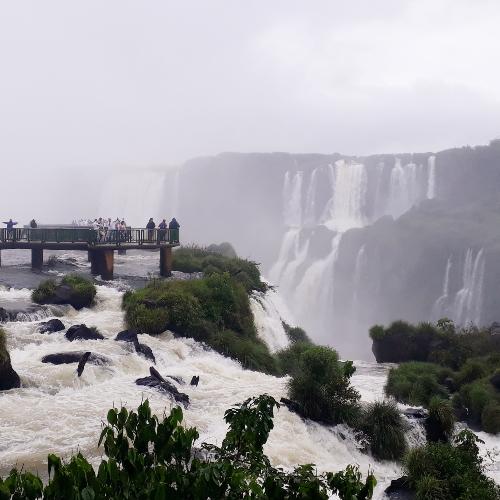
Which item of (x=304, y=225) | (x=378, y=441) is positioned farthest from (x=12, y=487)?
(x=304, y=225)

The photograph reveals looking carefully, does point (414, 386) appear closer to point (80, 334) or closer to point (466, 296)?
point (80, 334)

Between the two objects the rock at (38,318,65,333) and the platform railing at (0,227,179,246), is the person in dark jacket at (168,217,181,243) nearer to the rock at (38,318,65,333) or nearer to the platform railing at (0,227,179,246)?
the platform railing at (0,227,179,246)

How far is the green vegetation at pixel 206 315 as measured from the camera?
2161cm

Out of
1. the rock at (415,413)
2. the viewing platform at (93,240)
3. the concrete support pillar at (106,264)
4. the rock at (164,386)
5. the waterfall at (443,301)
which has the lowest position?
the waterfall at (443,301)

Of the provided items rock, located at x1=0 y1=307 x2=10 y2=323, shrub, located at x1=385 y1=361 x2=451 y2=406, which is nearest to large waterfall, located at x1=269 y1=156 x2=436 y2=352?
shrub, located at x1=385 y1=361 x2=451 y2=406

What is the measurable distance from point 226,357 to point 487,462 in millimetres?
9332

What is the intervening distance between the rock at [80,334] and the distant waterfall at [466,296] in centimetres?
4357

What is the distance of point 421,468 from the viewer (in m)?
12.8

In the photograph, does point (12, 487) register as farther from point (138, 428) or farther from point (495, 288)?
point (495, 288)

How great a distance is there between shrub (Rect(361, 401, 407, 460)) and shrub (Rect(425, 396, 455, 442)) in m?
1.09

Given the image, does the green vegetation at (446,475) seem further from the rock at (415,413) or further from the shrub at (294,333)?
the shrub at (294,333)

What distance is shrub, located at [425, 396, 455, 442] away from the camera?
53.2 feet

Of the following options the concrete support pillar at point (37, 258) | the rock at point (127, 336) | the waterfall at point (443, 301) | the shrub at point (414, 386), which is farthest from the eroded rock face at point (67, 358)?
the waterfall at point (443, 301)

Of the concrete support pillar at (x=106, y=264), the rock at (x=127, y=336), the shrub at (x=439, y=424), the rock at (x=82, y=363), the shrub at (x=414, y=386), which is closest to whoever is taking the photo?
the rock at (x=82, y=363)
